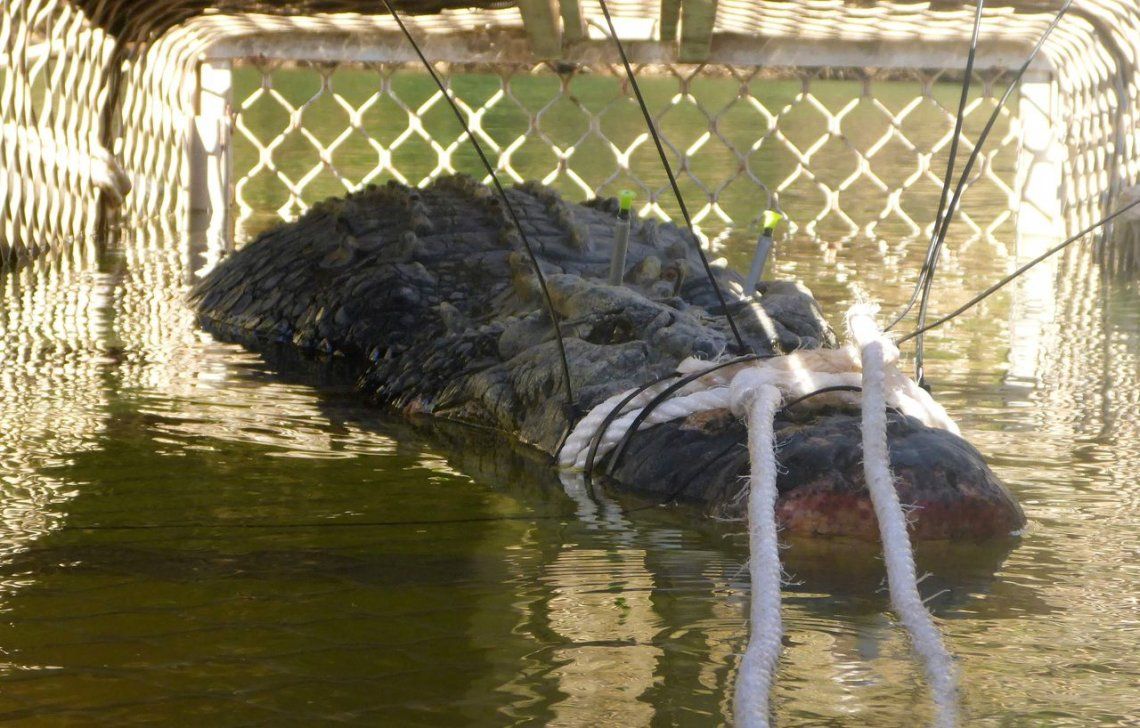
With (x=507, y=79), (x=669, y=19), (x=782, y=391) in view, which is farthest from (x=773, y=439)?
(x=507, y=79)

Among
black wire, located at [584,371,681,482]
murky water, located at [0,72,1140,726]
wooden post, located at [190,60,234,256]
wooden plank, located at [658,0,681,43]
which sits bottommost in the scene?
murky water, located at [0,72,1140,726]

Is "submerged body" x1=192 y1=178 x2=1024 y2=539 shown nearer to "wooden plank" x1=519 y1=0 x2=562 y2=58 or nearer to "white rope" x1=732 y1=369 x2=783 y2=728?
"white rope" x1=732 y1=369 x2=783 y2=728

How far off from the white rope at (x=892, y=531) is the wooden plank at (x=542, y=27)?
3746 millimetres

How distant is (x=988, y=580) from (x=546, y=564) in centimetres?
63

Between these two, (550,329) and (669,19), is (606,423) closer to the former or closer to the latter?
(550,329)

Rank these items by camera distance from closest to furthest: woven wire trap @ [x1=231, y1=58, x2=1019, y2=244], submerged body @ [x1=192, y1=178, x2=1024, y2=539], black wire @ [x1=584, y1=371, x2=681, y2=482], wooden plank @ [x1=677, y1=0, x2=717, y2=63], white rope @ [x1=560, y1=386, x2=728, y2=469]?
submerged body @ [x1=192, y1=178, x2=1024, y2=539]
white rope @ [x1=560, y1=386, x2=728, y2=469]
black wire @ [x1=584, y1=371, x2=681, y2=482]
wooden plank @ [x1=677, y1=0, x2=717, y2=63]
woven wire trap @ [x1=231, y1=58, x2=1019, y2=244]

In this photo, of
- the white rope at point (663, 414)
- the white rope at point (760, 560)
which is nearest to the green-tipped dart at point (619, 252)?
the white rope at point (663, 414)

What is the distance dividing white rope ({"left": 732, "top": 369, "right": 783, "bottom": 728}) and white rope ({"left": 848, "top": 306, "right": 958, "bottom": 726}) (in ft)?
0.49

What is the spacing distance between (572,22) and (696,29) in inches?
21.2

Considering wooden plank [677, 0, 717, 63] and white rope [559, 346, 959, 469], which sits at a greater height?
wooden plank [677, 0, 717, 63]

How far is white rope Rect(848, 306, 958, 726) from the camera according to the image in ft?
5.61

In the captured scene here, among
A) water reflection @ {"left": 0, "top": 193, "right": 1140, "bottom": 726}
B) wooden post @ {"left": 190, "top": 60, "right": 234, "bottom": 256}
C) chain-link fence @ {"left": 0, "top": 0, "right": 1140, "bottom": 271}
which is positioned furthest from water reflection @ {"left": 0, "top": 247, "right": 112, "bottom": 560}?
wooden post @ {"left": 190, "top": 60, "right": 234, "bottom": 256}

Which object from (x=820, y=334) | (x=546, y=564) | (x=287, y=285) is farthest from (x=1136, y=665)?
(x=287, y=285)

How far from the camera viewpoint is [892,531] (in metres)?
2.03
